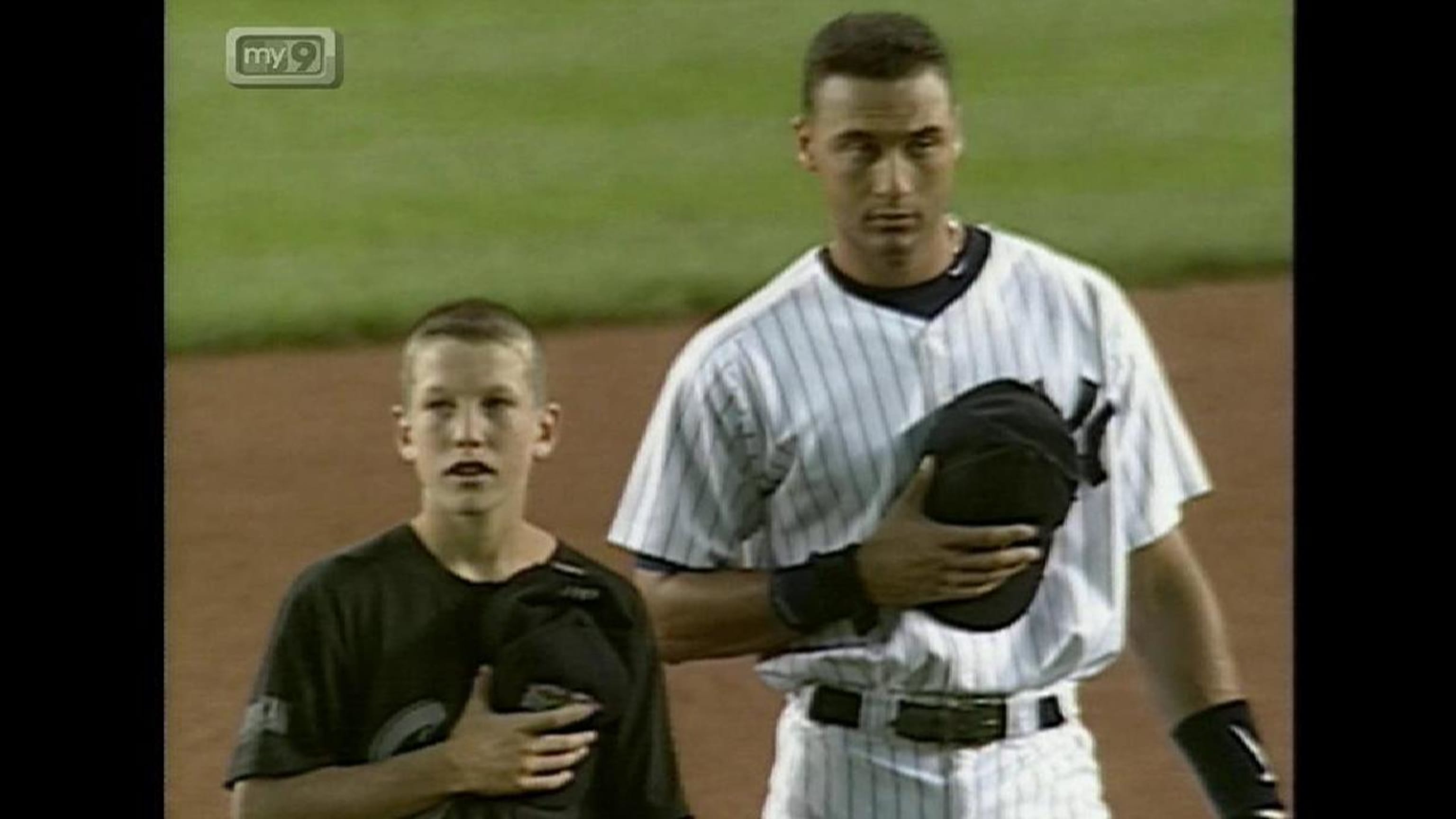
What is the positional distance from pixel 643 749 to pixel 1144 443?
0.65m

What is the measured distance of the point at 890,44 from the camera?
2340mm

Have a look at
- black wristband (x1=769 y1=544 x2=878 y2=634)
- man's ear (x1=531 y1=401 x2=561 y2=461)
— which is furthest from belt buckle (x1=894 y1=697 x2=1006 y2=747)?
man's ear (x1=531 y1=401 x2=561 y2=461)

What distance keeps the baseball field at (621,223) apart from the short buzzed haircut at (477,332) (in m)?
0.02

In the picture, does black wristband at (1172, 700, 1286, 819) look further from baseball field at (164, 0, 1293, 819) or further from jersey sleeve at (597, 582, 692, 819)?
jersey sleeve at (597, 582, 692, 819)

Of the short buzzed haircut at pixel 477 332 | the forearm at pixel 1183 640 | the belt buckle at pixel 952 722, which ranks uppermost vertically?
the short buzzed haircut at pixel 477 332

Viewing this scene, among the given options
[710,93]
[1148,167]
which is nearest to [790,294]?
[710,93]

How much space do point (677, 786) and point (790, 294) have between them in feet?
1.84

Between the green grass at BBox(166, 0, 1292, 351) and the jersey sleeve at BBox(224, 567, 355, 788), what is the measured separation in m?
0.31

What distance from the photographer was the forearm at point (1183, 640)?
7.84ft

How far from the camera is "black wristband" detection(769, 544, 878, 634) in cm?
231

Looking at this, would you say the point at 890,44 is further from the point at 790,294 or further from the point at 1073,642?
the point at 1073,642

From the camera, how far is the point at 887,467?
2.32m

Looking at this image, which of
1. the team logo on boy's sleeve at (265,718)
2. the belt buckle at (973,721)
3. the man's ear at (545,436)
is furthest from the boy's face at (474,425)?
the belt buckle at (973,721)

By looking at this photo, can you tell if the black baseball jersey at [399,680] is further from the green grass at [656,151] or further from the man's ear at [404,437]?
the green grass at [656,151]
